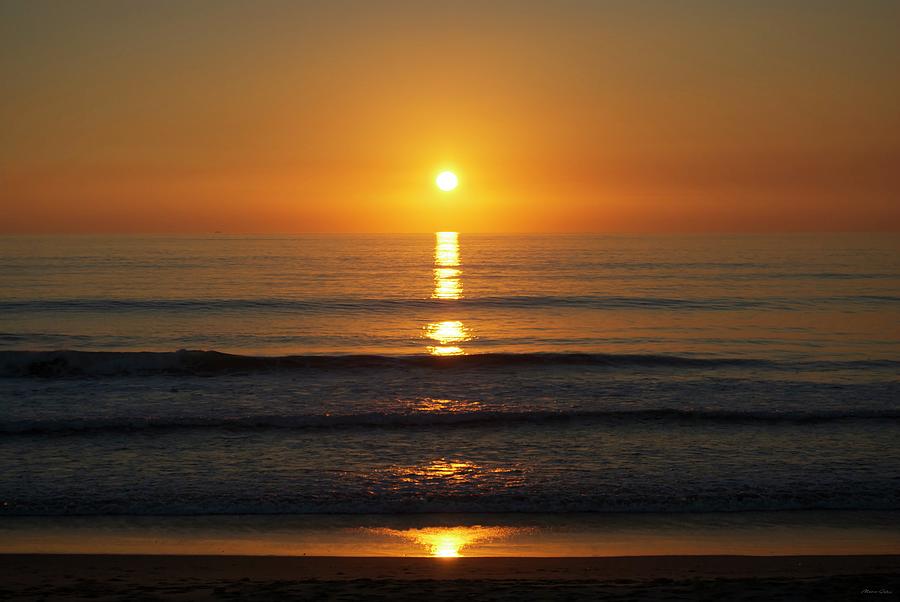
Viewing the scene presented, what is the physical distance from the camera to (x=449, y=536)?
9672 mm

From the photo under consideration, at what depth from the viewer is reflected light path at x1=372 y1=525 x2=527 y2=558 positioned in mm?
9203

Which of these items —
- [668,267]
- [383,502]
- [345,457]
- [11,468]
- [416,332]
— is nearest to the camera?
[383,502]

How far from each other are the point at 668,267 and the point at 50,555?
62.7 metres

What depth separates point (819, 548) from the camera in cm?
916

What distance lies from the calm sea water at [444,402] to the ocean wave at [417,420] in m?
0.06

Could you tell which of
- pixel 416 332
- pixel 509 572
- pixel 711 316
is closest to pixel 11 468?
pixel 509 572

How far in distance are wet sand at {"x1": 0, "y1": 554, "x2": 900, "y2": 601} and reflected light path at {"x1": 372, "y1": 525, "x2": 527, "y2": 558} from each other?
454 millimetres

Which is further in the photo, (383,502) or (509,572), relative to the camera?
(383,502)

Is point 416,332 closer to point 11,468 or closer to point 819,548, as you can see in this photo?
point 11,468

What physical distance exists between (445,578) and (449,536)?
161cm

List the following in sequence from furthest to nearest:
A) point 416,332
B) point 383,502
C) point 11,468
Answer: point 416,332 < point 11,468 < point 383,502

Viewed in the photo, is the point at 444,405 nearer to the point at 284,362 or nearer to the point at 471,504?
the point at 471,504

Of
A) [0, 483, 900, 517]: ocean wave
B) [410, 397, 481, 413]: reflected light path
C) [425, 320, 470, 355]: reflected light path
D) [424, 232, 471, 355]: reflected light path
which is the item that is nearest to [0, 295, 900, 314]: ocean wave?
[424, 232, 471, 355]: reflected light path

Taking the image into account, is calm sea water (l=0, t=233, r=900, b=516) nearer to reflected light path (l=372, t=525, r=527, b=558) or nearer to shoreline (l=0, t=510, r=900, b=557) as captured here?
shoreline (l=0, t=510, r=900, b=557)
